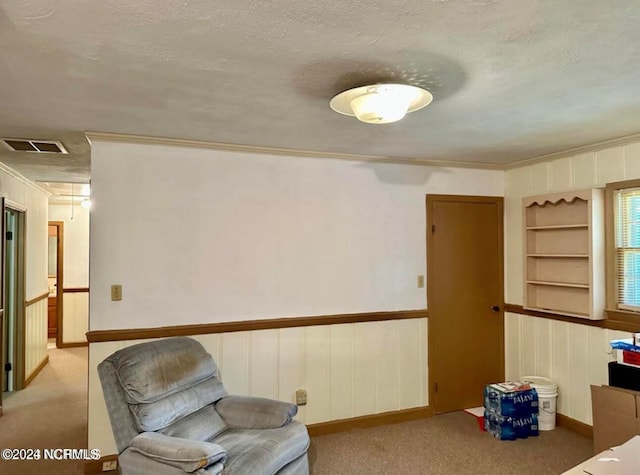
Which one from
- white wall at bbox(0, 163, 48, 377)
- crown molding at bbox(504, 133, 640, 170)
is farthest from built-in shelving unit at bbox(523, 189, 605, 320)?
white wall at bbox(0, 163, 48, 377)

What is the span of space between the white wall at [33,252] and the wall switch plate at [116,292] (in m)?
2.11

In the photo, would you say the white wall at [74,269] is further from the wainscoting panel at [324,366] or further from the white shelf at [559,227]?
the white shelf at [559,227]

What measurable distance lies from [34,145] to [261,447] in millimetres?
2793

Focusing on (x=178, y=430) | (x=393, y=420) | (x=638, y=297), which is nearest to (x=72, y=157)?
(x=178, y=430)

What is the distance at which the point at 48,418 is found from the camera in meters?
4.12

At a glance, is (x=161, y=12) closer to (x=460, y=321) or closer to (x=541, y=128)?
(x=541, y=128)

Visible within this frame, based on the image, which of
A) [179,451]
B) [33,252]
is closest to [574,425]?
[179,451]

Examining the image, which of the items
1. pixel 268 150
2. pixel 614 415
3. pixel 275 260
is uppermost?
pixel 268 150

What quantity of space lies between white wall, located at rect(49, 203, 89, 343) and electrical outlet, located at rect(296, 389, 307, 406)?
4924 millimetres

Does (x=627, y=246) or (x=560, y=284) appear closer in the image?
(x=627, y=246)

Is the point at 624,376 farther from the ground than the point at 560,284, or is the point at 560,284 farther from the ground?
the point at 560,284

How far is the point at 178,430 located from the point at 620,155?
3.58 metres

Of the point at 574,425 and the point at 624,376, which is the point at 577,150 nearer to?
the point at 624,376

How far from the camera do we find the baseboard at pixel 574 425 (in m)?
3.66
